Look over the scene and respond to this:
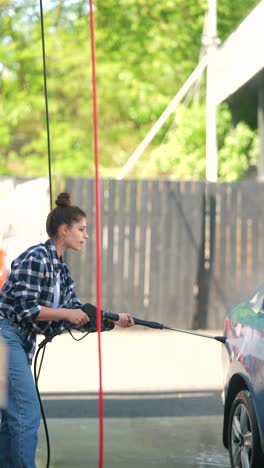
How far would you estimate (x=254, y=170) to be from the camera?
27016 millimetres

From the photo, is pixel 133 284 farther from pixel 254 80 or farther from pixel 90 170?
pixel 90 170

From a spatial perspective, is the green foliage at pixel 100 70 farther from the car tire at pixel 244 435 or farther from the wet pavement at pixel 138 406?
the car tire at pixel 244 435

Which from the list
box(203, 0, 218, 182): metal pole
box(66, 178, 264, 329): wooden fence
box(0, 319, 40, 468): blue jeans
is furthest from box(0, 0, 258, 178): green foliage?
box(0, 319, 40, 468): blue jeans

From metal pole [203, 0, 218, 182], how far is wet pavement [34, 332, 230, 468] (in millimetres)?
9198

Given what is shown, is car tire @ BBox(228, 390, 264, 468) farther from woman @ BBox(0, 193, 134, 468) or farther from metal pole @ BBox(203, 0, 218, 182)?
metal pole @ BBox(203, 0, 218, 182)

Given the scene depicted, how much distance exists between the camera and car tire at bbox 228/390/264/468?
6203 millimetres

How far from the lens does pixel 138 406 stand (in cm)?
1012

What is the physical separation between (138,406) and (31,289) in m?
4.24

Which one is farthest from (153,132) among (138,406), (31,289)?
(31,289)

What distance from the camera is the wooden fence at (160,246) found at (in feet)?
53.5

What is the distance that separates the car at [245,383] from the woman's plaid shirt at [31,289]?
1.02 m

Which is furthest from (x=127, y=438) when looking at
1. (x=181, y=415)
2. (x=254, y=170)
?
(x=254, y=170)

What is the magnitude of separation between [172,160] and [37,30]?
7.60 meters

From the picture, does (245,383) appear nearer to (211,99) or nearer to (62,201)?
(62,201)
